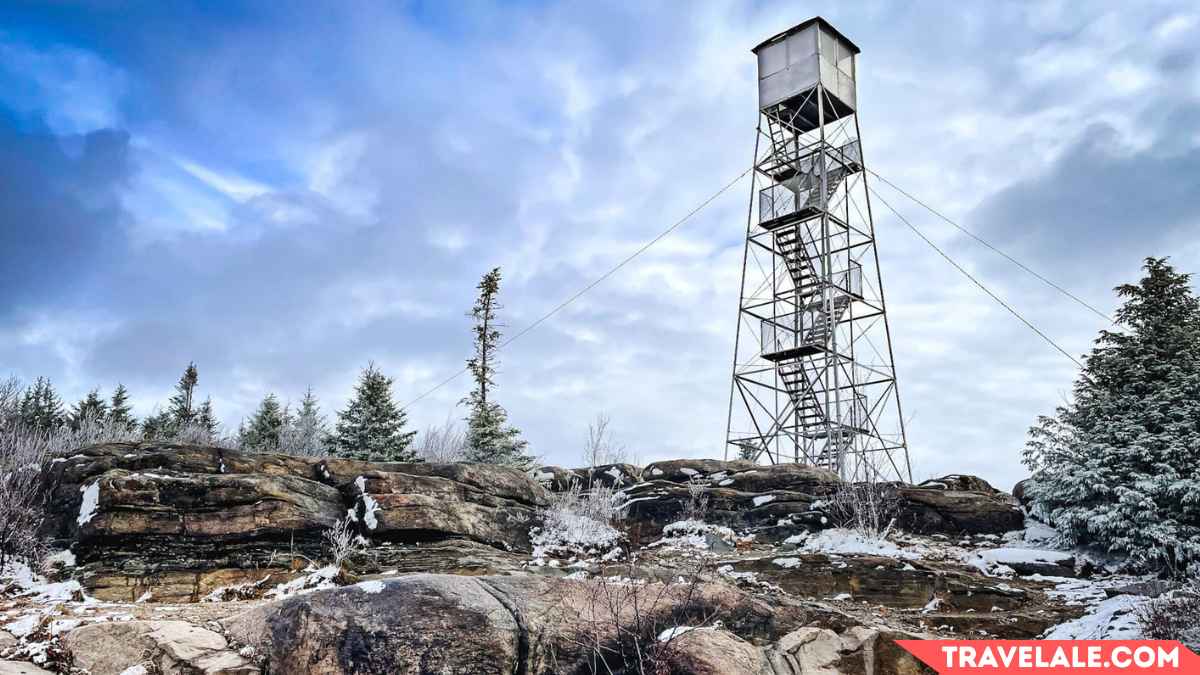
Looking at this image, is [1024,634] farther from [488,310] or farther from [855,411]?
[488,310]

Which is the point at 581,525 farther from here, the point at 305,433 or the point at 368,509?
the point at 305,433

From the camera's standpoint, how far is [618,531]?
60.8ft

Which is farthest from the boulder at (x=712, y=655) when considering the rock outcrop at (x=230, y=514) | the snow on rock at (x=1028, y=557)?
the snow on rock at (x=1028, y=557)

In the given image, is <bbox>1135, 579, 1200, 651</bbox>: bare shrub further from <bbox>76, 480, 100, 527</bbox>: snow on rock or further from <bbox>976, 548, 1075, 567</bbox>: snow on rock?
<bbox>76, 480, 100, 527</bbox>: snow on rock

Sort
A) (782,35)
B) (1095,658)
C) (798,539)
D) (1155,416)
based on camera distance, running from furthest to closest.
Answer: (782,35) < (798,539) < (1155,416) < (1095,658)

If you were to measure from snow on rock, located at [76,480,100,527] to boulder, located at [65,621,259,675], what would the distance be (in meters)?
5.23

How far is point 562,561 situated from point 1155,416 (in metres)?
11.1

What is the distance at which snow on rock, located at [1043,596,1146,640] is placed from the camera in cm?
1132

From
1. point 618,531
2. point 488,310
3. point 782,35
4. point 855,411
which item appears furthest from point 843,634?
point 488,310

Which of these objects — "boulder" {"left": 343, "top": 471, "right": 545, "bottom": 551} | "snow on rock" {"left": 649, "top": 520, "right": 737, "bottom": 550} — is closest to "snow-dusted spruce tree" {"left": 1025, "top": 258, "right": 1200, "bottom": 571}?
"snow on rock" {"left": 649, "top": 520, "right": 737, "bottom": 550}

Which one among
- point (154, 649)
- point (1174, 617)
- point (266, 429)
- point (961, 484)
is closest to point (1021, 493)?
point (961, 484)

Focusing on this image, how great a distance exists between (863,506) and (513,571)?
25.3 ft

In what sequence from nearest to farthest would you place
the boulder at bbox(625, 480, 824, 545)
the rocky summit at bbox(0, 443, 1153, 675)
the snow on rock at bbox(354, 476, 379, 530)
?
1. the rocky summit at bbox(0, 443, 1153, 675)
2. the snow on rock at bbox(354, 476, 379, 530)
3. the boulder at bbox(625, 480, 824, 545)

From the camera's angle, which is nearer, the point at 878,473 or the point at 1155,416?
the point at 1155,416
